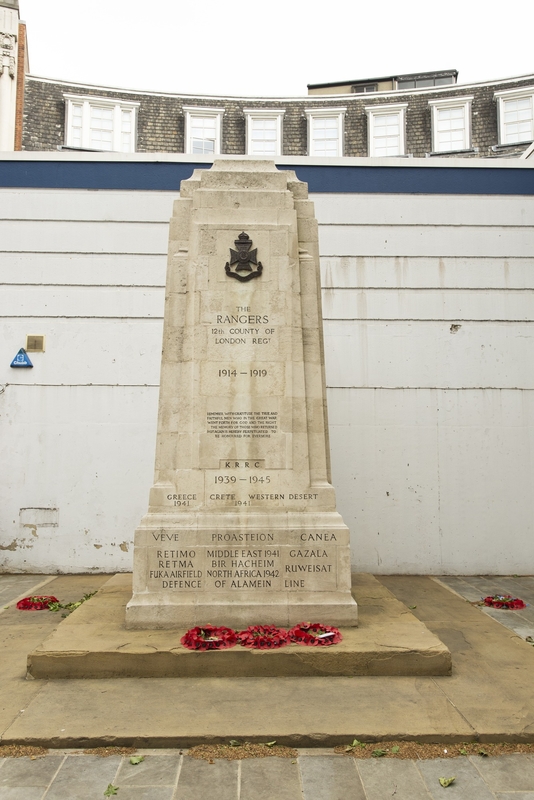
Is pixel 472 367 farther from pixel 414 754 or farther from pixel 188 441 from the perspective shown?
pixel 414 754

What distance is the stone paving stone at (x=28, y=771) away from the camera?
11.7 feet

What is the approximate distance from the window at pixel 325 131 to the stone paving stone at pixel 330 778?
20539 millimetres

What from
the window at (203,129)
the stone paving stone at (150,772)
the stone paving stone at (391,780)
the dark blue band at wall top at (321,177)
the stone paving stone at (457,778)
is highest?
the window at (203,129)

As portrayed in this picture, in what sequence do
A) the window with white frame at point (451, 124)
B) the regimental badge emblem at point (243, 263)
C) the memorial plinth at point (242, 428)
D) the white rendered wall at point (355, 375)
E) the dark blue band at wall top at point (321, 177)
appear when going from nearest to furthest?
the memorial plinth at point (242, 428), the regimental badge emblem at point (243, 263), the white rendered wall at point (355, 375), the dark blue band at wall top at point (321, 177), the window with white frame at point (451, 124)

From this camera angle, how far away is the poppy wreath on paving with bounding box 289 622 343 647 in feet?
17.2

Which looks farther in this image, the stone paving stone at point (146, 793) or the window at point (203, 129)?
the window at point (203, 129)

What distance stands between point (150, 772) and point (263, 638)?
5.58 ft

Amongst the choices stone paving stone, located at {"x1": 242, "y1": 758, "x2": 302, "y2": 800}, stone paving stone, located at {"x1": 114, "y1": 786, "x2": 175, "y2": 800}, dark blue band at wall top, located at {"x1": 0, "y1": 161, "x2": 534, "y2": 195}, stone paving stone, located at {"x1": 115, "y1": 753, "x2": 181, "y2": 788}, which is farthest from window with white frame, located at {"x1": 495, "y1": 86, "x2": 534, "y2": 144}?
stone paving stone, located at {"x1": 114, "y1": 786, "x2": 175, "y2": 800}

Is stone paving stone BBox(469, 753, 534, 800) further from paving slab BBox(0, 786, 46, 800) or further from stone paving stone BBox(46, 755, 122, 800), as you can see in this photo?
paving slab BBox(0, 786, 46, 800)

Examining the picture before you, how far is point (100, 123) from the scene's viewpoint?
66.7ft

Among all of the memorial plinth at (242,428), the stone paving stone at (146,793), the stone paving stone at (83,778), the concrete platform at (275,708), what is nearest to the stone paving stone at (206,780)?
the stone paving stone at (146,793)

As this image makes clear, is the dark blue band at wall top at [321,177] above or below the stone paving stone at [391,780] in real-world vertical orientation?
above

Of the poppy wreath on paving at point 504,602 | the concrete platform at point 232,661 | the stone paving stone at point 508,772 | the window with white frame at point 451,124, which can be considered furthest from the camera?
the window with white frame at point 451,124

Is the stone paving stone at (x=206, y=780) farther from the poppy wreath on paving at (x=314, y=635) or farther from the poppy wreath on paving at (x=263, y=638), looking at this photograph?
the poppy wreath on paving at (x=314, y=635)
